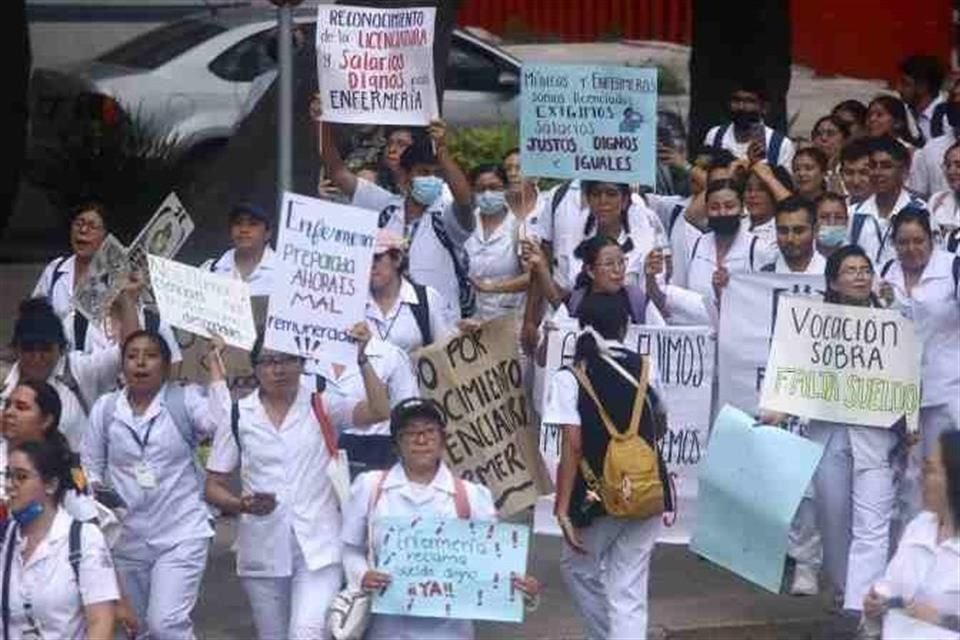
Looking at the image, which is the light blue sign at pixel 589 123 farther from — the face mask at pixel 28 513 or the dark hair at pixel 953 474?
the face mask at pixel 28 513

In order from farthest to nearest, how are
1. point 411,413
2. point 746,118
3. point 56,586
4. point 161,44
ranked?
point 161,44 → point 746,118 → point 411,413 → point 56,586

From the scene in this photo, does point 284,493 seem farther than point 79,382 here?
No

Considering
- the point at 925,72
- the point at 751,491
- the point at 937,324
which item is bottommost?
the point at 751,491

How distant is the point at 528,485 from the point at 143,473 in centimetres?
216

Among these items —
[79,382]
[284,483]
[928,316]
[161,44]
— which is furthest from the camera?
[161,44]

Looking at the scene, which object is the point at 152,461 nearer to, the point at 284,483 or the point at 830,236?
the point at 284,483

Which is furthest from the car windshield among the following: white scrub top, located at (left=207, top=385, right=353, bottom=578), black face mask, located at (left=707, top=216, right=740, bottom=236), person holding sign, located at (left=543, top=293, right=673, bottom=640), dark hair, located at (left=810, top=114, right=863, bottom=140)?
white scrub top, located at (left=207, top=385, right=353, bottom=578)

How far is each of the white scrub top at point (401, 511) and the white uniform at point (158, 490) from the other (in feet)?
2.57

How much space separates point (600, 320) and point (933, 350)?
170 cm


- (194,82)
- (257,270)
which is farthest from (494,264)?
(194,82)

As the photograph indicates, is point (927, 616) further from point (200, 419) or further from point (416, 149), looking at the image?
point (416, 149)

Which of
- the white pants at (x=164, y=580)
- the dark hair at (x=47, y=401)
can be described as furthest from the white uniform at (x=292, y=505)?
the dark hair at (x=47, y=401)

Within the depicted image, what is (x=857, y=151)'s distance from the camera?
1327 cm

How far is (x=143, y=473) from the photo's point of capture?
10383mm
